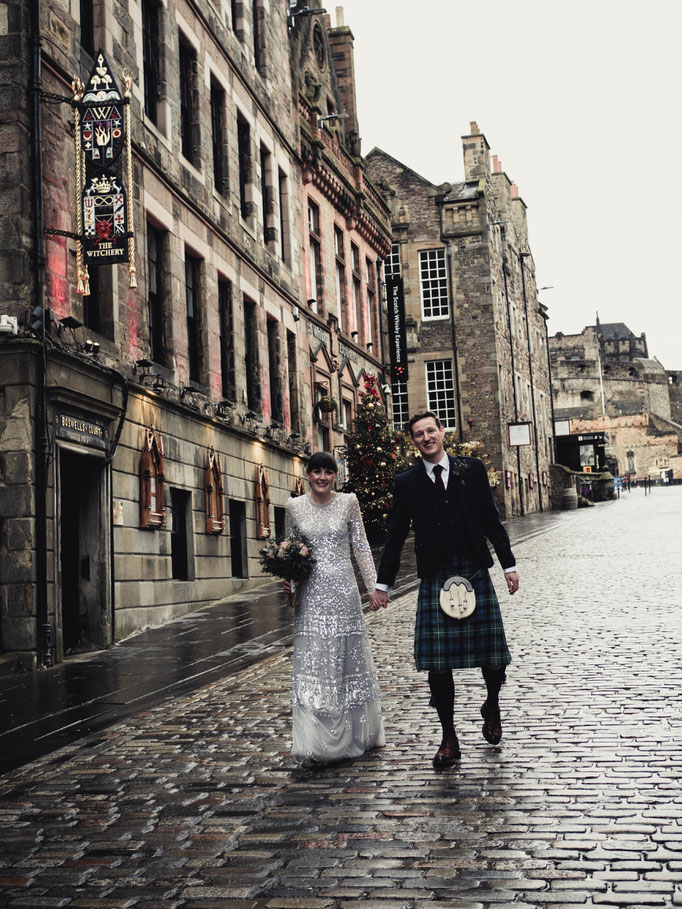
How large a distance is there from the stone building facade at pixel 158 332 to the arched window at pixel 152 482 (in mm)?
33

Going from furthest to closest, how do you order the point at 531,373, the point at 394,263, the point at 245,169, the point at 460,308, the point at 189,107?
the point at 531,373, the point at 394,263, the point at 460,308, the point at 245,169, the point at 189,107

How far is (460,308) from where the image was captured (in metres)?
46.3

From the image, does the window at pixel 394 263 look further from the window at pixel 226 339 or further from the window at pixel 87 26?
the window at pixel 87 26

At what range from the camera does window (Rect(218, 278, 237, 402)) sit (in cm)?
2059

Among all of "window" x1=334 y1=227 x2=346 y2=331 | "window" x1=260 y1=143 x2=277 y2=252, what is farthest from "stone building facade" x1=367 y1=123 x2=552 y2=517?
"window" x1=260 y1=143 x2=277 y2=252

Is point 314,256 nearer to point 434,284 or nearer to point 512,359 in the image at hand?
point 434,284

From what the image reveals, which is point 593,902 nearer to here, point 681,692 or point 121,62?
point 681,692

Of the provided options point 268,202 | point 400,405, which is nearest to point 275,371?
point 268,202

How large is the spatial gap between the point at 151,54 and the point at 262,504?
8401mm

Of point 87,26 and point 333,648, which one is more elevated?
point 87,26

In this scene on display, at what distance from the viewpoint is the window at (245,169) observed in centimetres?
2281

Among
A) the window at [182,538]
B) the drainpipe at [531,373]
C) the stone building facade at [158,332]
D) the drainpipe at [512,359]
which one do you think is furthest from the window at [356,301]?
the drainpipe at [531,373]

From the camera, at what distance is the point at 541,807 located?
5.19 meters

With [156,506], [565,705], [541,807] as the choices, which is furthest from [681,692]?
[156,506]
